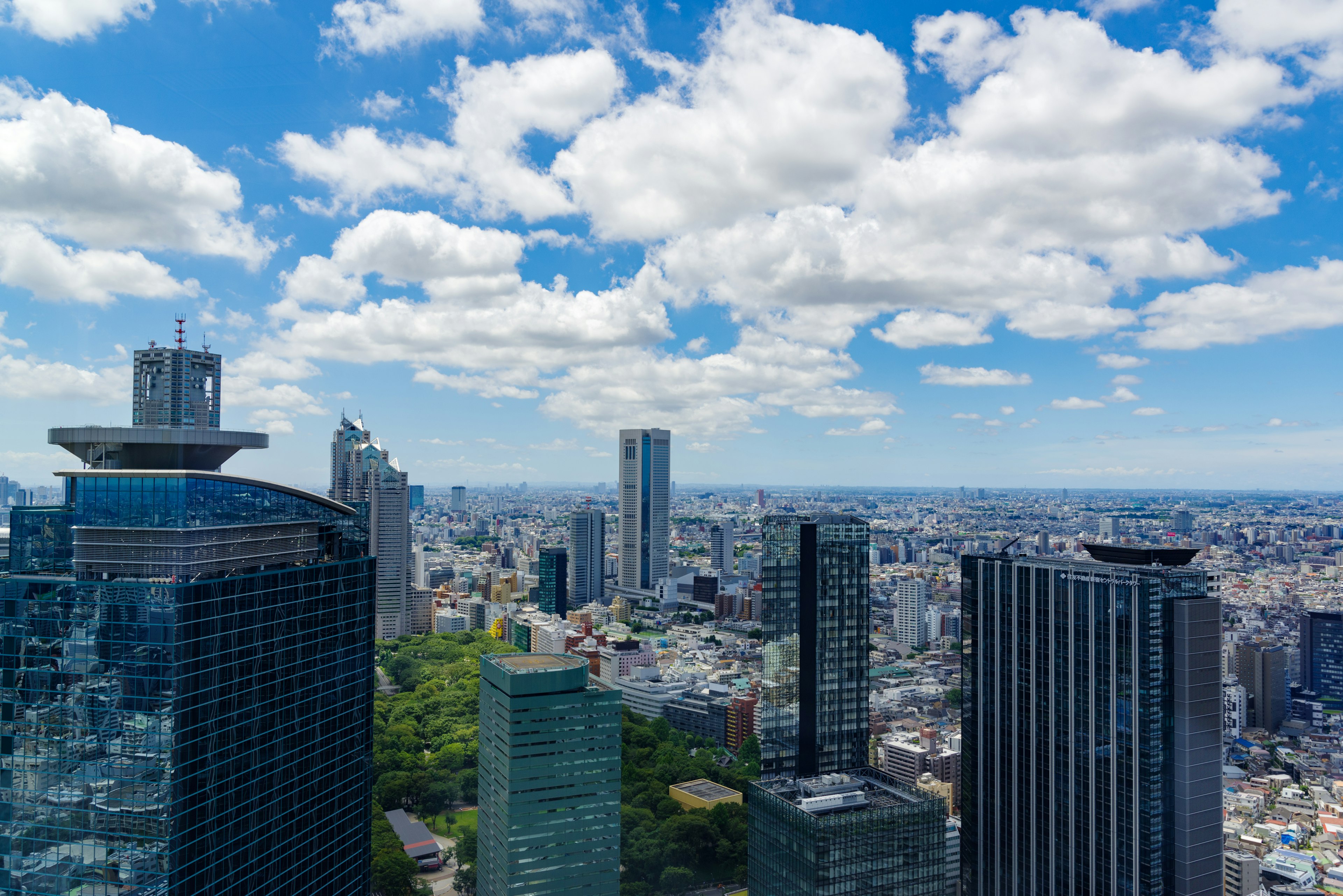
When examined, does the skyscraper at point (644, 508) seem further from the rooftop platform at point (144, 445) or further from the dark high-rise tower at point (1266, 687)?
the rooftop platform at point (144, 445)

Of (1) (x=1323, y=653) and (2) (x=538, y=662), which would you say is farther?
(1) (x=1323, y=653)

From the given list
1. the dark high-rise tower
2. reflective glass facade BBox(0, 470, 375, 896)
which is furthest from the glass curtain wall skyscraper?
the dark high-rise tower

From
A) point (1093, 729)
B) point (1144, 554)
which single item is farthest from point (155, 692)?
point (1144, 554)

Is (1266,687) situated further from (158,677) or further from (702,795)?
(158,677)

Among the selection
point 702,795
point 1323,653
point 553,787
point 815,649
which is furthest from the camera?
point 1323,653

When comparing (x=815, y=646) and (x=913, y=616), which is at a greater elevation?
(x=815, y=646)

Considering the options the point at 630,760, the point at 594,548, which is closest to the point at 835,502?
Result: the point at 594,548

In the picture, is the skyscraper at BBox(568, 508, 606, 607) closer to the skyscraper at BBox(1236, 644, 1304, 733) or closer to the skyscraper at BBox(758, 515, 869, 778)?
the skyscraper at BBox(1236, 644, 1304, 733)

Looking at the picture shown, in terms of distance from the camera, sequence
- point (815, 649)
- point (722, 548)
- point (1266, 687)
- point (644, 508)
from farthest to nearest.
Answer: point (722, 548) < point (644, 508) < point (1266, 687) < point (815, 649)
